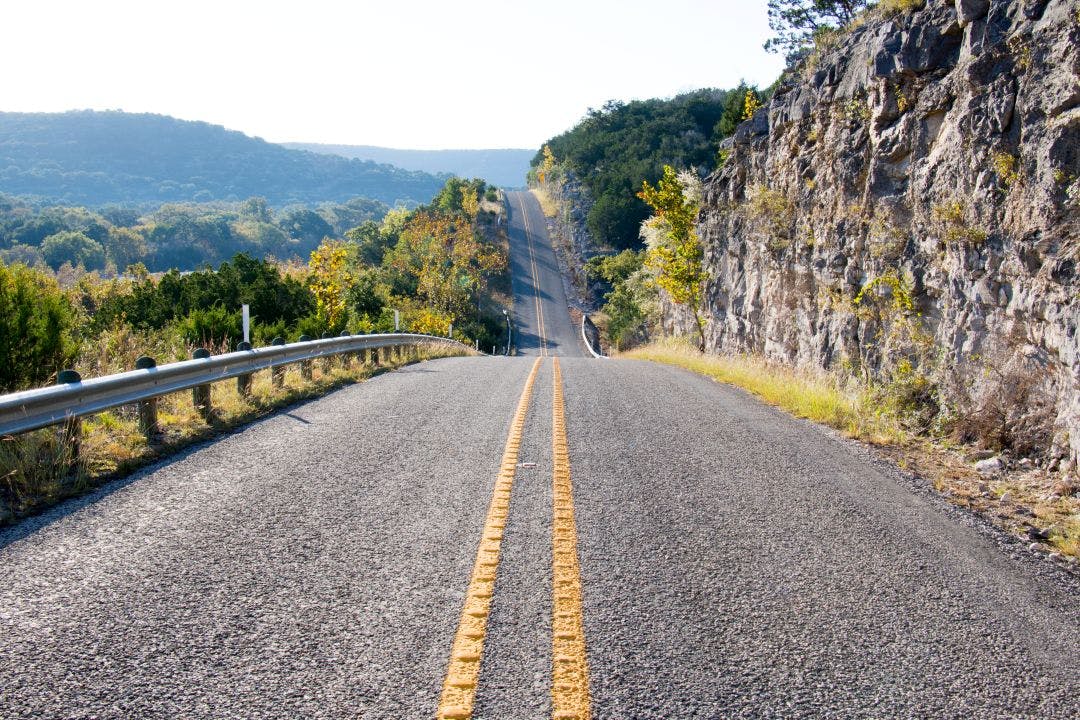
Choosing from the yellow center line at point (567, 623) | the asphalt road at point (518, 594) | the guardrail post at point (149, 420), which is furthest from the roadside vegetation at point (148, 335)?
the yellow center line at point (567, 623)

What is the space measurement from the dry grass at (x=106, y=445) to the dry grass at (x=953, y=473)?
6.79 m

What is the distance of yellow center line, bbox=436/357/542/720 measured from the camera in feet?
8.71

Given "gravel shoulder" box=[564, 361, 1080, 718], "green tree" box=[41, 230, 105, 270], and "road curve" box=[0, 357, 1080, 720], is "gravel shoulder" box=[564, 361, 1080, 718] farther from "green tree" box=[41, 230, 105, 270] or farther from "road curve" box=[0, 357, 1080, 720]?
"green tree" box=[41, 230, 105, 270]

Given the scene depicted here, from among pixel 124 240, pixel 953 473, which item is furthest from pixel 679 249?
pixel 124 240

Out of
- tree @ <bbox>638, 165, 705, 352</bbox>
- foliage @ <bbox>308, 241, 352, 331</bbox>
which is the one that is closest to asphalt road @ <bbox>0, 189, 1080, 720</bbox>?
foliage @ <bbox>308, 241, 352, 331</bbox>

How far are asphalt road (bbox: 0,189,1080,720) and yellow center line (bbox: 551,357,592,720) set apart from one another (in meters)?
0.04

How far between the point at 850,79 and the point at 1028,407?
9.58 metres

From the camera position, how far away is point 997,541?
16.6ft

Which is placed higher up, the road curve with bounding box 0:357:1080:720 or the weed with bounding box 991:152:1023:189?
the weed with bounding box 991:152:1023:189

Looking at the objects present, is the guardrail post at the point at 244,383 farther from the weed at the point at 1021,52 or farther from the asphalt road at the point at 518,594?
the weed at the point at 1021,52

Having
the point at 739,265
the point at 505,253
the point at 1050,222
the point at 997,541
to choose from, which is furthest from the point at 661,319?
the point at 505,253

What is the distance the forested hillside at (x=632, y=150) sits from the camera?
77500mm

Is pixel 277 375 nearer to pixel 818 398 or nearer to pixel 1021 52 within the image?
pixel 818 398

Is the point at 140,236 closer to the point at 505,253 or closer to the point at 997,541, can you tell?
the point at 505,253
